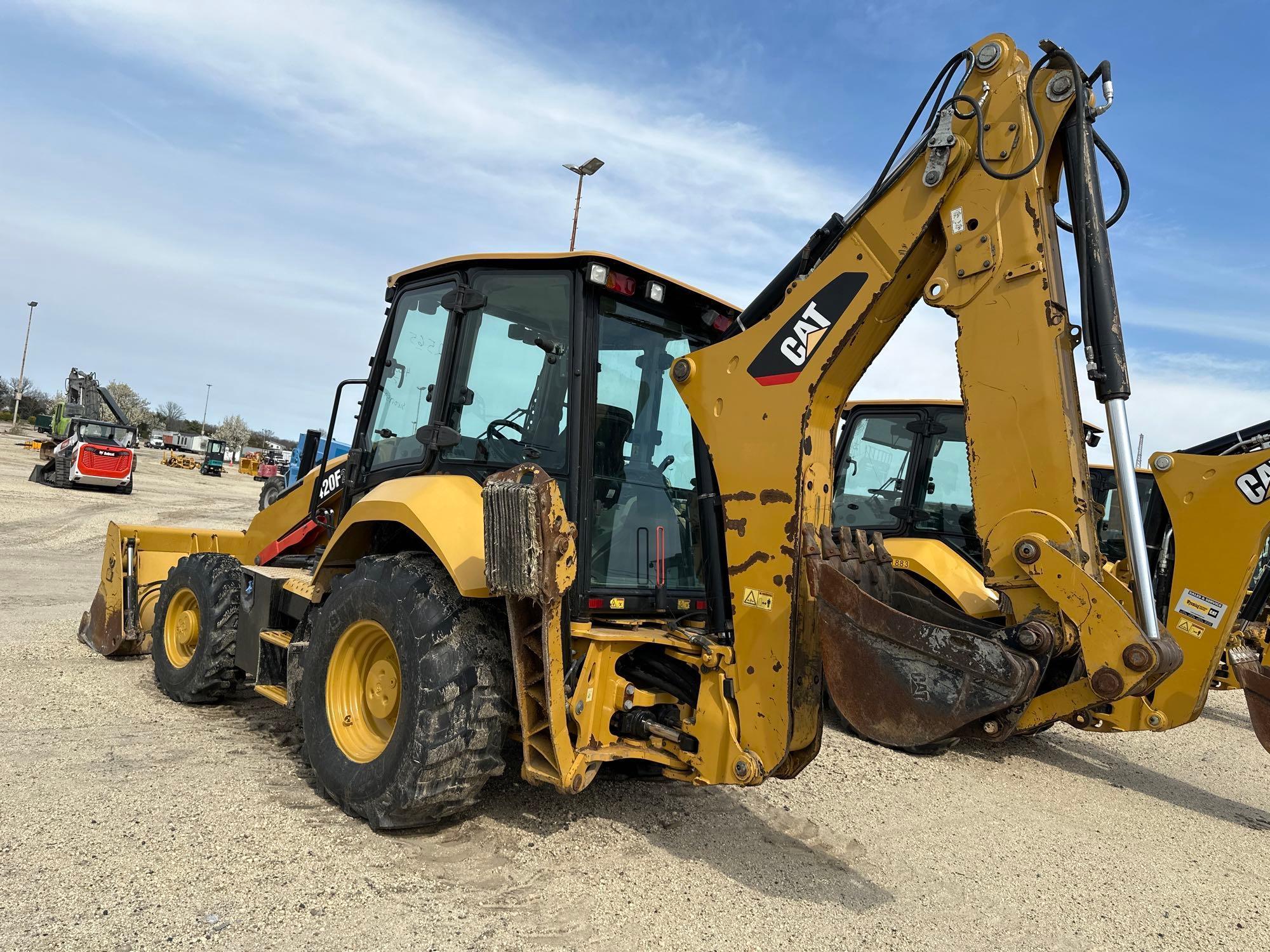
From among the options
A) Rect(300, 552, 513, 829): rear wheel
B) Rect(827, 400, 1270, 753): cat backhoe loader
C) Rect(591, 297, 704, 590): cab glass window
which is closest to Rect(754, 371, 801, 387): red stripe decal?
Rect(591, 297, 704, 590): cab glass window

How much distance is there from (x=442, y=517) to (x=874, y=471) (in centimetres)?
416

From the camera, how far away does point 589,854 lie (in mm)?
3504

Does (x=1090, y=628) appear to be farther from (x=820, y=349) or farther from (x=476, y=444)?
(x=476, y=444)

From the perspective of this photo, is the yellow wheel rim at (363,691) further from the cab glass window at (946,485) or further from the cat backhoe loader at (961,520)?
the cab glass window at (946,485)

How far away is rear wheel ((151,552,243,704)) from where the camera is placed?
17.2 feet

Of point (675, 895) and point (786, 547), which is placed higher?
point (786, 547)

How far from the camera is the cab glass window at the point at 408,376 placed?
424 centimetres

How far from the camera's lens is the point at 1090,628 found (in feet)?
8.58

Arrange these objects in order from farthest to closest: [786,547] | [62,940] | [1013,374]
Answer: [786,547] → [1013,374] → [62,940]

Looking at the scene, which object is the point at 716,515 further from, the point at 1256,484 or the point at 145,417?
the point at 145,417

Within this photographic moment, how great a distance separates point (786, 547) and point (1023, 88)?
1.73 metres

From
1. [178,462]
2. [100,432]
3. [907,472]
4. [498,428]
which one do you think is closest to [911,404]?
[907,472]

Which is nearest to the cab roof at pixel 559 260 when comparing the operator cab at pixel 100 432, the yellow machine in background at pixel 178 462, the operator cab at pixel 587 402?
the operator cab at pixel 587 402

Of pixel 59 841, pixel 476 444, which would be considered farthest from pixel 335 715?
pixel 476 444
